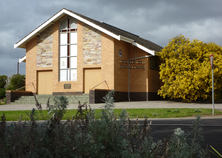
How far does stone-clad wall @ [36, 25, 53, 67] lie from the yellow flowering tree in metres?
11.8

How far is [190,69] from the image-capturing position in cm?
2088

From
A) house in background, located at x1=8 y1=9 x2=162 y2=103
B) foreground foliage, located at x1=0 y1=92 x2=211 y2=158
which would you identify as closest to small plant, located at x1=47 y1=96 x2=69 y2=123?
foreground foliage, located at x1=0 y1=92 x2=211 y2=158

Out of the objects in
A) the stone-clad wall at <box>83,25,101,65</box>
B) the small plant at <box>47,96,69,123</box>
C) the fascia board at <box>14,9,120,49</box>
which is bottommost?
the small plant at <box>47,96,69,123</box>

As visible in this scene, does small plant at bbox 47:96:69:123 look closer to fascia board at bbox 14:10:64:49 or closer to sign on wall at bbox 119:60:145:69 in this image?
sign on wall at bbox 119:60:145:69

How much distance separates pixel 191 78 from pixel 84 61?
1054 centimetres

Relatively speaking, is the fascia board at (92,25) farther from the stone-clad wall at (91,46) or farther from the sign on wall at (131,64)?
the sign on wall at (131,64)

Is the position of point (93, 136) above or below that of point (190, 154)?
above

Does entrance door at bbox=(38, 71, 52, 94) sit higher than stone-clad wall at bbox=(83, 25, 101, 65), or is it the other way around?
stone-clad wall at bbox=(83, 25, 101, 65)

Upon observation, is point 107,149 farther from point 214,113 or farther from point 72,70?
point 72,70

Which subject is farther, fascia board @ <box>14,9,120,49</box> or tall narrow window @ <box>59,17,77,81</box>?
tall narrow window @ <box>59,17,77,81</box>

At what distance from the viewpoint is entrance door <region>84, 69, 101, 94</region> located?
2517 cm

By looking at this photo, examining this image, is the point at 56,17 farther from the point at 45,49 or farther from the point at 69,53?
the point at 69,53

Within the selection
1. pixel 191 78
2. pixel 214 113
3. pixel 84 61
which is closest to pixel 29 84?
pixel 84 61

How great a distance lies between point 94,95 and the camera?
21.8 metres
